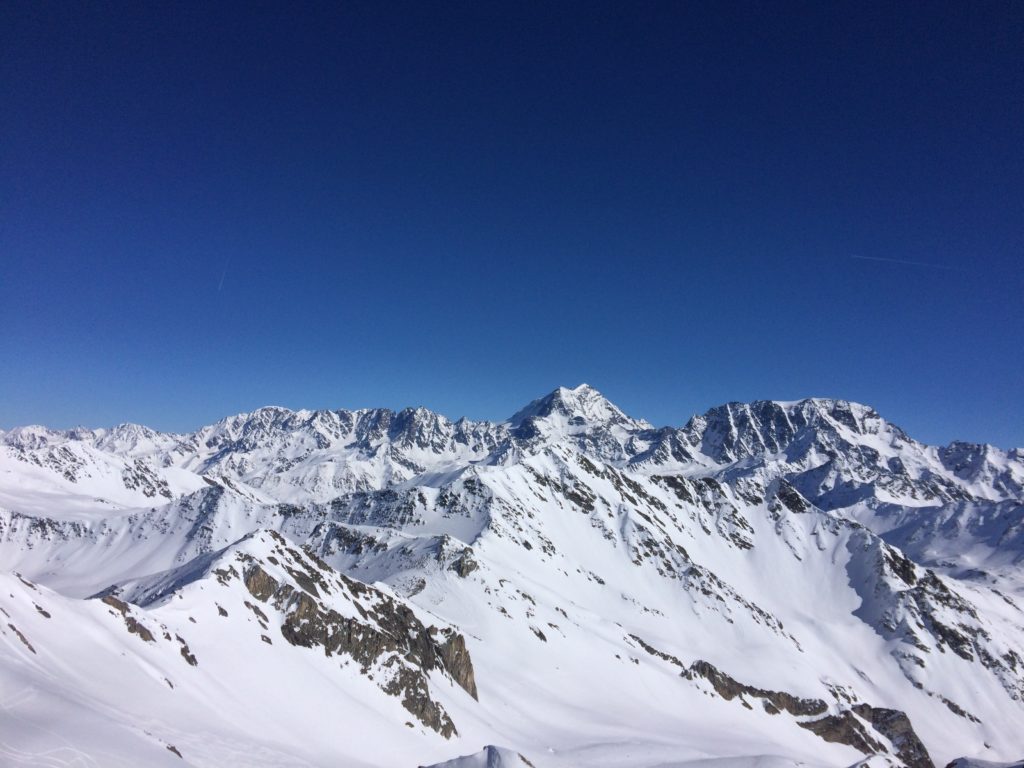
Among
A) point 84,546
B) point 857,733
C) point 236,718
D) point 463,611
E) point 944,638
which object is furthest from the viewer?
point 84,546

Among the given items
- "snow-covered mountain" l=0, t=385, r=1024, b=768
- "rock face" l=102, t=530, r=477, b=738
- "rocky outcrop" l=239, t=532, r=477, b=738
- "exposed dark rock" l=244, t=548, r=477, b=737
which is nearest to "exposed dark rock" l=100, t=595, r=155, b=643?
"snow-covered mountain" l=0, t=385, r=1024, b=768

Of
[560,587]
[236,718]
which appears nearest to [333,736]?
[236,718]

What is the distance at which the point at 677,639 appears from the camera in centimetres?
12619

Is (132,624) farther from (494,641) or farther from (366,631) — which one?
(494,641)

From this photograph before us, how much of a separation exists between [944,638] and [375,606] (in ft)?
574

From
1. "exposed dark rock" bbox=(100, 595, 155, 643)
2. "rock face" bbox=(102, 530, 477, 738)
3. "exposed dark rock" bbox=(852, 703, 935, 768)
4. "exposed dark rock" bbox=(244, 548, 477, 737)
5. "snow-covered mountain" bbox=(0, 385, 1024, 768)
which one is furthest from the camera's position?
"exposed dark rock" bbox=(852, 703, 935, 768)

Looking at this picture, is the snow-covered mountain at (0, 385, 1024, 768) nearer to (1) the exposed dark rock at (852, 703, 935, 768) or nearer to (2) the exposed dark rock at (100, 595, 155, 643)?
(2) the exposed dark rock at (100, 595, 155, 643)

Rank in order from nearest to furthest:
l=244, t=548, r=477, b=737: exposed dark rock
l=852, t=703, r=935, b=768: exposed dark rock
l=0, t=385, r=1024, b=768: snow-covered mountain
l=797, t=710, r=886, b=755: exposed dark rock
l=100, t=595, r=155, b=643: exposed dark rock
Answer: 1. l=0, t=385, r=1024, b=768: snow-covered mountain
2. l=100, t=595, r=155, b=643: exposed dark rock
3. l=244, t=548, r=477, b=737: exposed dark rock
4. l=797, t=710, r=886, b=755: exposed dark rock
5. l=852, t=703, r=935, b=768: exposed dark rock

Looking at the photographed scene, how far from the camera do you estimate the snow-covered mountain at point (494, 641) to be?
3547cm

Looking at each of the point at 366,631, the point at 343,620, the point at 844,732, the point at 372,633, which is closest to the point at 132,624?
the point at 343,620

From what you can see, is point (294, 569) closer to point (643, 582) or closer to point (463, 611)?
A: point (463, 611)

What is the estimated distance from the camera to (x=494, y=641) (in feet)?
277

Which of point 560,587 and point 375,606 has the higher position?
point 560,587

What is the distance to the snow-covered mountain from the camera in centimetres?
3547
